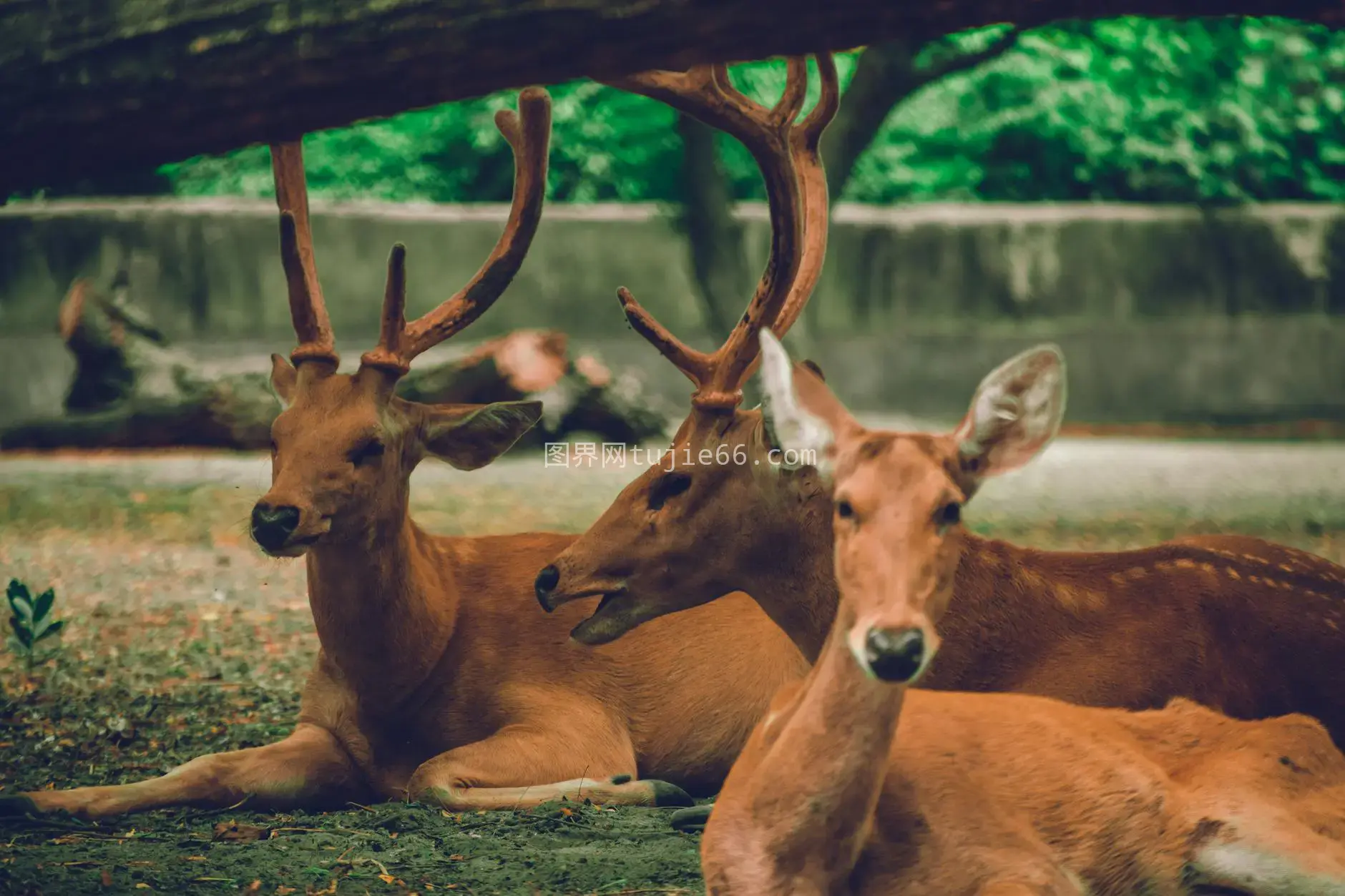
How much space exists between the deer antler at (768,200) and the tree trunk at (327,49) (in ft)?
4.17

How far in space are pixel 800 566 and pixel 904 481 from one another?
144 cm

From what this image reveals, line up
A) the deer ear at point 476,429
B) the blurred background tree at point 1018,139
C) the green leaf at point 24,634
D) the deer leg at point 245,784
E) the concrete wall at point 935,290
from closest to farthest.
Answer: the deer leg at point 245,784
the deer ear at point 476,429
the green leaf at point 24,634
the concrete wall at point 935,290
the blurred background tree at point 1018,139

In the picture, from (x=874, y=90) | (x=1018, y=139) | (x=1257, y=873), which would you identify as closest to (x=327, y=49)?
(x=1257, y=873)

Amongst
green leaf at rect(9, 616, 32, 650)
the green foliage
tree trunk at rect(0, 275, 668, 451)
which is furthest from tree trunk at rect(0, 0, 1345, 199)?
the green foliage

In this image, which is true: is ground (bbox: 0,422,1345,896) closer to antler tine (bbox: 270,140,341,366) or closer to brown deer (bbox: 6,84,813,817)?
brown deer (bbox: 6,84,813,817)

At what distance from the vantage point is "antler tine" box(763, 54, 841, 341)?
5395 mm

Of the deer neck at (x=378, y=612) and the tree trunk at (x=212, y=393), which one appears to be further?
the tree trunk at (x=212, y=393)

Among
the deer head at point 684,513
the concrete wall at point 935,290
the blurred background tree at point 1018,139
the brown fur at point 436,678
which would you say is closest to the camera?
the deer head at point 684,513

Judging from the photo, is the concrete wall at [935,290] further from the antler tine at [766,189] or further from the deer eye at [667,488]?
the deer eye at [667,488]

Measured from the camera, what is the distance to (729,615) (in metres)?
5.51

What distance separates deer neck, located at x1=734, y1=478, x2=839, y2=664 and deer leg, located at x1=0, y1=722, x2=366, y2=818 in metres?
1.34

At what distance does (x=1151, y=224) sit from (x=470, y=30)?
1261 centimetres

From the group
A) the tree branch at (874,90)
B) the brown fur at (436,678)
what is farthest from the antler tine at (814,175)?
the tree branch at (874,90)

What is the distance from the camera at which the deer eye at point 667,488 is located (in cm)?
471
